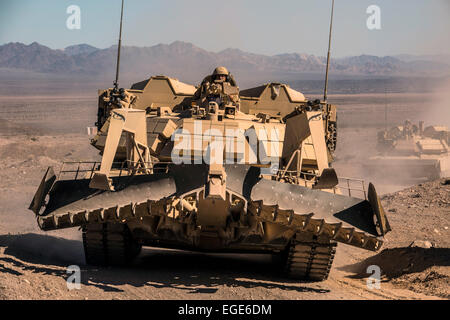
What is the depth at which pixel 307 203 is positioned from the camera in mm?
10406

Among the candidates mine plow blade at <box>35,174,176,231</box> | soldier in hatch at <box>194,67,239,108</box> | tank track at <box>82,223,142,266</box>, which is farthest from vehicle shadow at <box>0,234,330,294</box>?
soldier in hatch at <box>194,67,239,108</box>

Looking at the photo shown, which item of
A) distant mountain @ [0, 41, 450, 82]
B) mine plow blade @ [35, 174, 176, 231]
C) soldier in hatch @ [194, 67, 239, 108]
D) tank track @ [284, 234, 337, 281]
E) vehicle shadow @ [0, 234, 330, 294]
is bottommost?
vehicle shadow @ [0, 234, 330, 294]

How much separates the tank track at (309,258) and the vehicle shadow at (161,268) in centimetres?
19

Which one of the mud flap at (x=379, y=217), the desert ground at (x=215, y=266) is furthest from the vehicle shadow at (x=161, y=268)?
the mud flap at (x=379, y=217)

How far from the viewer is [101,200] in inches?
418

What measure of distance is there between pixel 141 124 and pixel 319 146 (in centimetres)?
281

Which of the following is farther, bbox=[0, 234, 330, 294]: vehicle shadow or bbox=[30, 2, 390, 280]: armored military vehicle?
bbox=[0, 234, 330, 294]: vehicle shadow

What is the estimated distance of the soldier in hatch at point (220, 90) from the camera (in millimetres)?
13953

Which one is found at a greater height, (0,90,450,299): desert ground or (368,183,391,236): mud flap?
(368,183,391,236): mud flap

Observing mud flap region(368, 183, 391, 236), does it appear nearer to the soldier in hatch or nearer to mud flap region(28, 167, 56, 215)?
the soldier in hatch

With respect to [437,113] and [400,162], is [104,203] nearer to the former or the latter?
[400,162]

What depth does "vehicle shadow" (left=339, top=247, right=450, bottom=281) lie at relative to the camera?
39.6 feet

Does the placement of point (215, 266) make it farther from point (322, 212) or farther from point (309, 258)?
point (322, 212)

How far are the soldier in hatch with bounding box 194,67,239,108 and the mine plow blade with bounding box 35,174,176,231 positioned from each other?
3759mm
